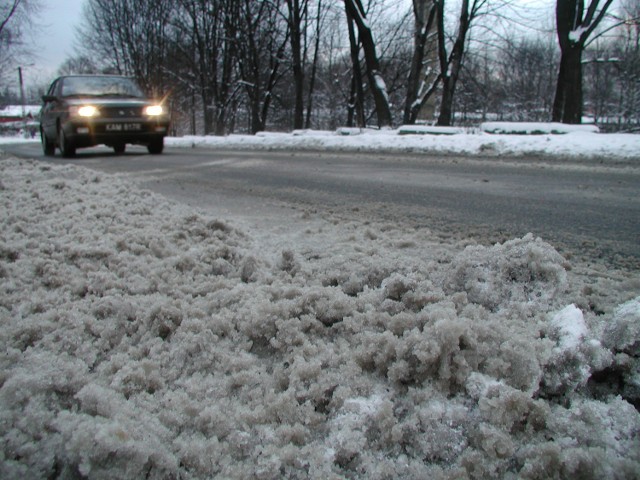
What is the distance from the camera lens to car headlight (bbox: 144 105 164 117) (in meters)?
9.15

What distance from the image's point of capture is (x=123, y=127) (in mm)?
8898

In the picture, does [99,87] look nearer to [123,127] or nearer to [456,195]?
[123,127]

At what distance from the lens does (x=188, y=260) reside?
6.46 feet

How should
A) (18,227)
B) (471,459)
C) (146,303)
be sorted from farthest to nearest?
(18,227), (146,303), (471,459)

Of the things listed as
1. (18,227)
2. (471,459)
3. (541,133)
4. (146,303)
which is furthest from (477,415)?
(541,133)

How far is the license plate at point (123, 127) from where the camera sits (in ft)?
28.6

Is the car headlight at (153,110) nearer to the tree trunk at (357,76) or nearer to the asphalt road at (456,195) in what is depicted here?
the asphalt road at (456,195)

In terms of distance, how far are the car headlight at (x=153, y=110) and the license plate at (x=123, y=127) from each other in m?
0.32

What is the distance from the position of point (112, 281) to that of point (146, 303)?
10.0 inches

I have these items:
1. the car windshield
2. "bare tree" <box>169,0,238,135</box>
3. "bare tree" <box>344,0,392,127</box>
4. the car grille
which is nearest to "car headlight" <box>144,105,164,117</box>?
the car grille

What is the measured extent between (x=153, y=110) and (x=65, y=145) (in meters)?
1.82

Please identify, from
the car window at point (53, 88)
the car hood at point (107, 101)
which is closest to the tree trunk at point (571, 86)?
the car hood at point (107, 101)

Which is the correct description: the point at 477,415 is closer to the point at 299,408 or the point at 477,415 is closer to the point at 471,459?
the point at 471,459

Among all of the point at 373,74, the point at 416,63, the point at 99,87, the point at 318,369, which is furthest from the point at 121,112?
the point at 416,63
